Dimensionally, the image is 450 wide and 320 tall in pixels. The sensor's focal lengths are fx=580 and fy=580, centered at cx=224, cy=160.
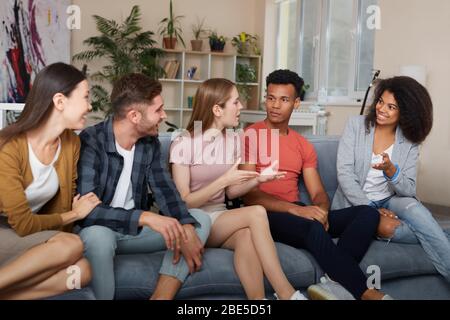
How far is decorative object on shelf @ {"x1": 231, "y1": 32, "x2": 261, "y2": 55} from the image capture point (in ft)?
23.9

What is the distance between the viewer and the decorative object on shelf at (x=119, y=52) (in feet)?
21.7

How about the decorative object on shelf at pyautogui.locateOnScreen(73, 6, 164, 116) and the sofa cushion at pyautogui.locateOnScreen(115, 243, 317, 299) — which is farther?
the decorative object on shelf at pyautogui.locateOnScreen(73, 6, 164, 116)

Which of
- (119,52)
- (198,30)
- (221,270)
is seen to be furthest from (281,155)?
(198,30)

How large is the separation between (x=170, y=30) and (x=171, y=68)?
0.45 m

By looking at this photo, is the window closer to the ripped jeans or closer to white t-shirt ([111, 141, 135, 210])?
the ripped jeans

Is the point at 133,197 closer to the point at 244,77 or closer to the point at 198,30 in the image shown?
the point at 244,77

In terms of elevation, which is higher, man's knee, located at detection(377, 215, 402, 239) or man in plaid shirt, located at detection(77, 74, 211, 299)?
man in plaid shirt, located at detection(77, 74, 211, 299)

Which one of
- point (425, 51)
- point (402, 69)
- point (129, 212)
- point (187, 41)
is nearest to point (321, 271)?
point (129, 212)

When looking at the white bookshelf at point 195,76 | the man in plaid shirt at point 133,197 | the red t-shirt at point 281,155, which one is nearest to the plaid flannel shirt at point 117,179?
the man in plaid shirt at point 133,197

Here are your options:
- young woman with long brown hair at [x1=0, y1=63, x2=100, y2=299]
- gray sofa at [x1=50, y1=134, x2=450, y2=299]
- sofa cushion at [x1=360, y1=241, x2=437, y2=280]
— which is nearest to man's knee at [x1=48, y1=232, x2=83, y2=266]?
young woman with long brown hair at [x1=0, y1=63, x2=100, y2=299]

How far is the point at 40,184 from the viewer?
1837 mm

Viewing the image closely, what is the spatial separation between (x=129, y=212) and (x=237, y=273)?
1.45ft

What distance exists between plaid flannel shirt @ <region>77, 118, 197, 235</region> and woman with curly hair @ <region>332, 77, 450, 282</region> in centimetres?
89

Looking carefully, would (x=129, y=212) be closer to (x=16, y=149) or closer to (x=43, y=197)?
(x=43, y=197)
